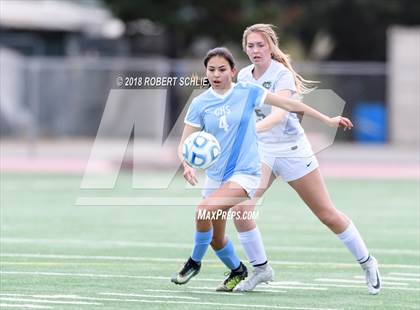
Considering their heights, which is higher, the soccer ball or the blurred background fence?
the soccer ball

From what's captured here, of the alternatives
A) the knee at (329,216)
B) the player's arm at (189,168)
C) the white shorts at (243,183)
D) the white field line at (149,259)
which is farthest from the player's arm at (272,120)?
the white field line at (149,259)

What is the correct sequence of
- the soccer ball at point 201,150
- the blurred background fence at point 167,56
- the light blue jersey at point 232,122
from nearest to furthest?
the soccer ball at point 201,150 → the light blue jersey at point 232,122 → the blurred background fence at point 167,56

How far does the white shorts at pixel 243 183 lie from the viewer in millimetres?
10039

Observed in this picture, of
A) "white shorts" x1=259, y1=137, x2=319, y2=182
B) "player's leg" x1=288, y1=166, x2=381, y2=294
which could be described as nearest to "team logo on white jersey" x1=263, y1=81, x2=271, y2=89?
"white shorts" x1=259, y1=137, x2=319, y2=182

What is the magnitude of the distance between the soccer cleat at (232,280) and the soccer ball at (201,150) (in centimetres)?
113

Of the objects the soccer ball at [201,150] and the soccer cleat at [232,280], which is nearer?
the soccer ball at [201,150]

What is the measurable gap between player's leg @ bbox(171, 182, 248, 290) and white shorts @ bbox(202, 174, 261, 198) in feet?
0.12

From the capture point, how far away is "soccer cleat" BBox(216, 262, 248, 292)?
34.2 ft

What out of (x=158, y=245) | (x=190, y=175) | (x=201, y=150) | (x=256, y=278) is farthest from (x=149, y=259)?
(x=201, y=150)

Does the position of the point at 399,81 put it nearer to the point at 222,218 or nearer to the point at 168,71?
the point at 168,71

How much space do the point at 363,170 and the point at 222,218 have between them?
1910cm

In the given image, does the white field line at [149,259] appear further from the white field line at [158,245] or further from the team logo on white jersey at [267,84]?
the team logo on white jersey at [267,84]

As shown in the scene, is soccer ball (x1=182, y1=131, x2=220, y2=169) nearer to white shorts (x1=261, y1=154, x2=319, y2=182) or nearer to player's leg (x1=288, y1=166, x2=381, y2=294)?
white shorts (x1=261, y1=154, x2=319, y2=182)

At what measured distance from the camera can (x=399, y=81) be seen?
118 feet
